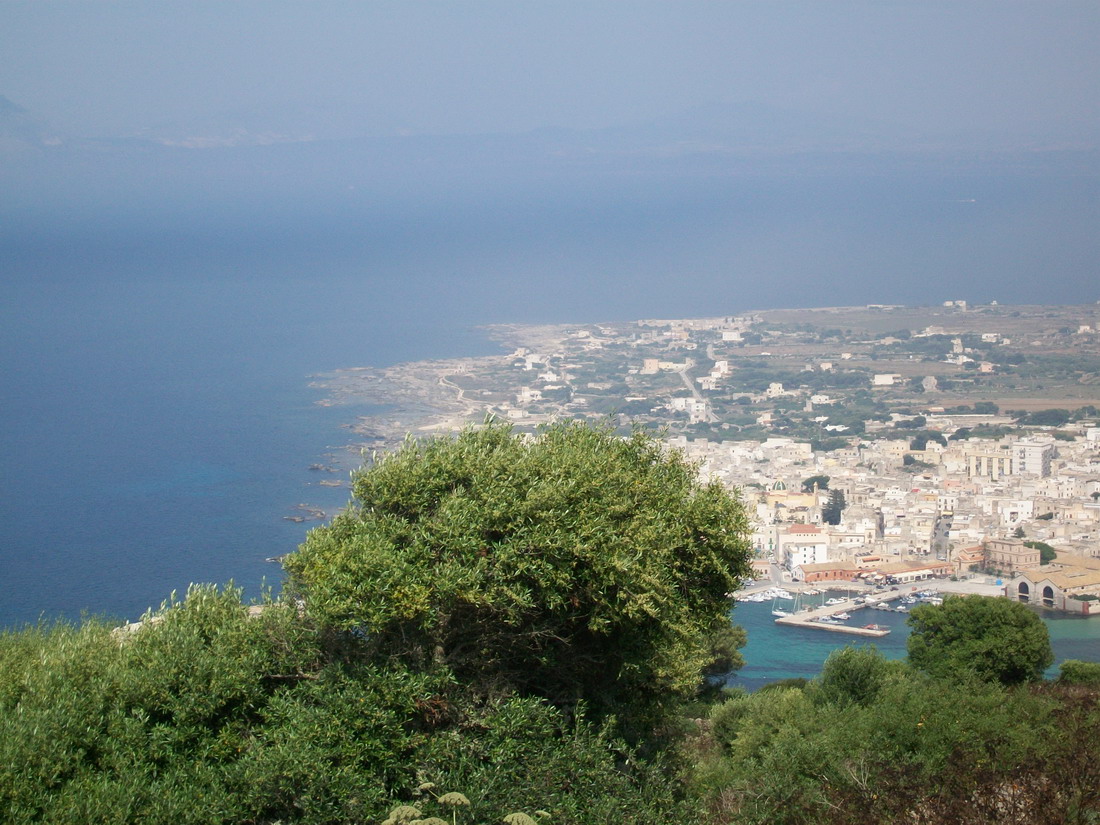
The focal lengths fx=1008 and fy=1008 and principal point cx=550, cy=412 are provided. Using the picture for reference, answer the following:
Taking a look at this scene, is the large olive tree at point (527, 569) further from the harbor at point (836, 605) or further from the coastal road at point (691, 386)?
the coastal road at point (691, 386)

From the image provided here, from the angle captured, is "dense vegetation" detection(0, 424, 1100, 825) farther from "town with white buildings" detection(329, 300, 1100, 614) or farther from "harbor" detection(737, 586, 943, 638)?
"harbor" detection(737, 586, 943, 638)

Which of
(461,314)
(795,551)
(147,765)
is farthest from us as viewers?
(461,314)

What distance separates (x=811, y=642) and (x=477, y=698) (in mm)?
17348

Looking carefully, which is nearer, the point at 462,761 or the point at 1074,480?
the point at 462,761

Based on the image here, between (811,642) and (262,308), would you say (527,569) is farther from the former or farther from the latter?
(262,308)

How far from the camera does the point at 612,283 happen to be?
86938 mm

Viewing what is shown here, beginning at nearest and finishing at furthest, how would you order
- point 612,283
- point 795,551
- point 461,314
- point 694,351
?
point 795,551 → point 694,351 → point 461,314 → point 612,283

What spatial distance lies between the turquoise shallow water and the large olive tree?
11.5 meters

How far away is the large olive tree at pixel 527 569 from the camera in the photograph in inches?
191

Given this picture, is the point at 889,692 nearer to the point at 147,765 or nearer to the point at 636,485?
the point at 636,485

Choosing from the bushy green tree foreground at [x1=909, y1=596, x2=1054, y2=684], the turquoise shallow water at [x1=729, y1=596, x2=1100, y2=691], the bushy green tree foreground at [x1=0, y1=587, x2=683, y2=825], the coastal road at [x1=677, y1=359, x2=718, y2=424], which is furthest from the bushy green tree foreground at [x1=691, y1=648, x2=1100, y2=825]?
the coastal road at [x1=677, y1=359, x2=718, y2=424]

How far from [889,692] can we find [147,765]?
5242 mm

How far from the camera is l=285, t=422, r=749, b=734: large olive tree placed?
484 cm

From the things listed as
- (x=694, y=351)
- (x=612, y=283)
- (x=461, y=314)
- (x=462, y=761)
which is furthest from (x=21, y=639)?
(x=612, y=283)
